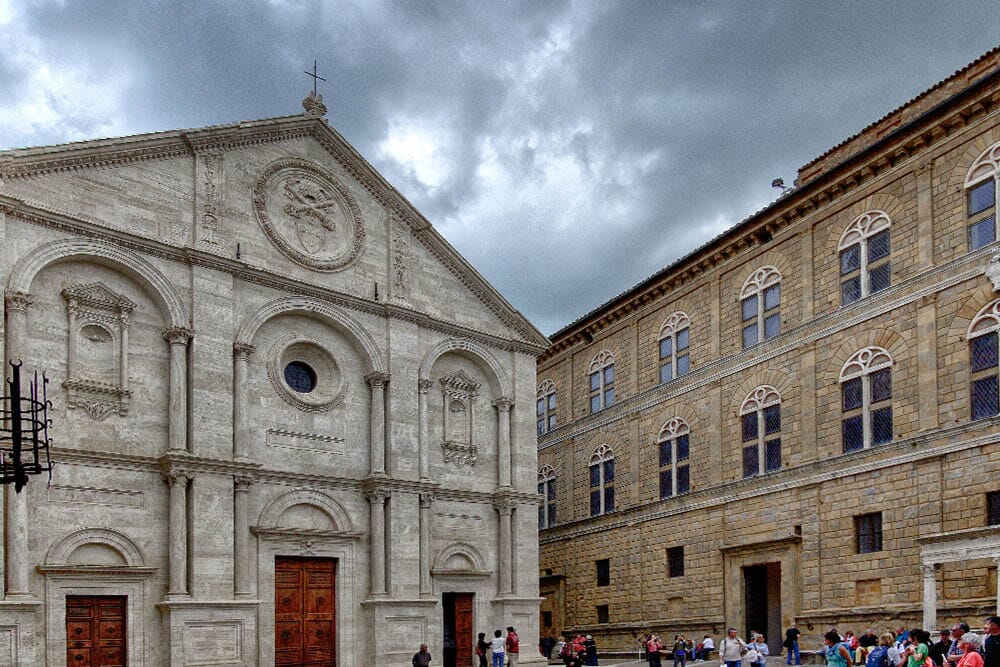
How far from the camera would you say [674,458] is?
40.1m

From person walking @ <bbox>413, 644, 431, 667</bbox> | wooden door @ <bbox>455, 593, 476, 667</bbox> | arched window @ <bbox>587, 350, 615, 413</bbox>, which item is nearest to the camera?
person walking @ <bbox>413, 644, 431, 667</bbox>

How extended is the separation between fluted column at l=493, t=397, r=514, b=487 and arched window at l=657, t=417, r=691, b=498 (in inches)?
373

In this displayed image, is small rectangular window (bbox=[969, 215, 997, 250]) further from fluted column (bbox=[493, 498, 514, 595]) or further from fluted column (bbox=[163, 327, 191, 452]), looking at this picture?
fluted column (bbox=[163, 327, 191, 452])

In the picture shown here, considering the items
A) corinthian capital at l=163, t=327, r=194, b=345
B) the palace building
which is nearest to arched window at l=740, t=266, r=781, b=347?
the palace building

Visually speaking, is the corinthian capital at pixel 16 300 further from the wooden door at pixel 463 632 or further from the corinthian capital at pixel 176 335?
the wooden door at pixel 463 632

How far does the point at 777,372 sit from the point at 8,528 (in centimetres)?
2304

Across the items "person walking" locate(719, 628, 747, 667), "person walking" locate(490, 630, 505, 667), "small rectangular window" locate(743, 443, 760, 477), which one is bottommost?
"person walking" locate(490, 630, 505, 667)

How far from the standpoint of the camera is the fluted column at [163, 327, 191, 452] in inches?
988

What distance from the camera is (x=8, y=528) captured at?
22.0m

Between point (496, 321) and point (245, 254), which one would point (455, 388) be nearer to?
point (496, 321)

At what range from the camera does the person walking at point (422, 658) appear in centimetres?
2664

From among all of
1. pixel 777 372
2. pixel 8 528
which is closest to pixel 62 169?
pixel 8 528

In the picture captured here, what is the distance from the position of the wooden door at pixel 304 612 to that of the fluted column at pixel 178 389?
4.14 meters

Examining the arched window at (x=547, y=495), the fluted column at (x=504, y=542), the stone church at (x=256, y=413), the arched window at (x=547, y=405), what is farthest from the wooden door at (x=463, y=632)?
the arched window at (x=547, y=405)
